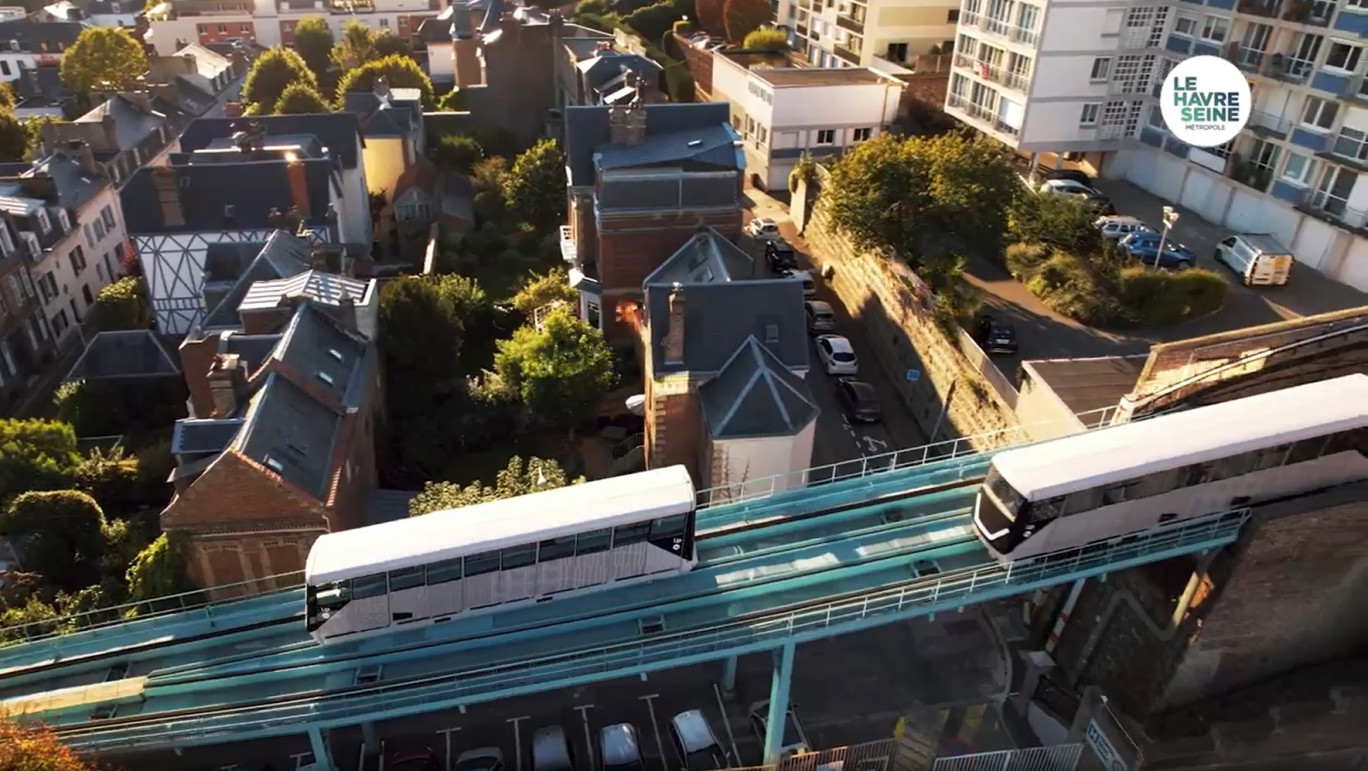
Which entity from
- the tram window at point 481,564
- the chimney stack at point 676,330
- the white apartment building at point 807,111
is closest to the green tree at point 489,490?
the tram window at point 481,564

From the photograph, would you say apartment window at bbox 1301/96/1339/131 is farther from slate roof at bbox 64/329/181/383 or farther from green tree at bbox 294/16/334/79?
green tree at bbox 294/16/334/79

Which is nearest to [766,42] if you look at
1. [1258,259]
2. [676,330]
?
[1258,259]

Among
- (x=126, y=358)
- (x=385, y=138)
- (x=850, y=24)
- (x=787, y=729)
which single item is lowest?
(x=787, y=729)

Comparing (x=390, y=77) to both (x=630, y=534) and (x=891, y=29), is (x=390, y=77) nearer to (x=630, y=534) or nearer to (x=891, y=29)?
(x=891, y=29)

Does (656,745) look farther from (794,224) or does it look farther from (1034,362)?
(794,224)

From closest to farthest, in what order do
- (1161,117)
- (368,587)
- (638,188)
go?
(368,587)
(638,188)
(1161,117)

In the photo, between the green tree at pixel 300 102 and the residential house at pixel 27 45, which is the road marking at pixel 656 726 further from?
the residential house at pixel 27 45
